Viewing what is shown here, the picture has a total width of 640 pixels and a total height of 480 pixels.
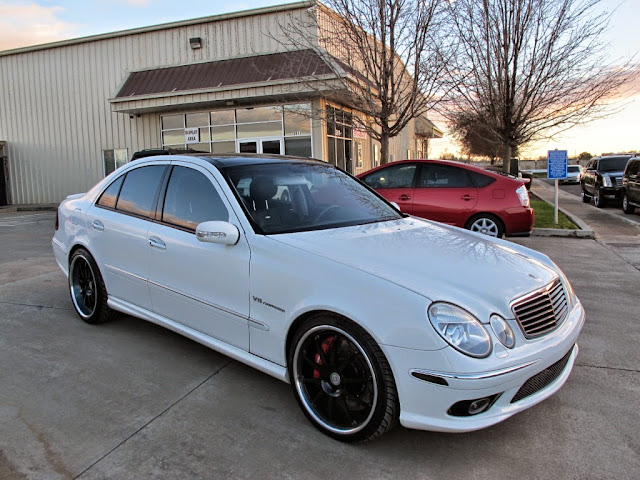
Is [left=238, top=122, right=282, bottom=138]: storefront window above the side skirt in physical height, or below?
above

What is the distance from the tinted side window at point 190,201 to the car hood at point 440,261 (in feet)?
2.07

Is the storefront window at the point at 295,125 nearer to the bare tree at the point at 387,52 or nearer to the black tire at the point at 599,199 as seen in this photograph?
the bare tree at the point at 387,52

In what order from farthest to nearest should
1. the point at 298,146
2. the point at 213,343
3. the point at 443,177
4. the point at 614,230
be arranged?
the point at 298,146 < the point at 614,230 < the point at 443,177 < the point at 213,343

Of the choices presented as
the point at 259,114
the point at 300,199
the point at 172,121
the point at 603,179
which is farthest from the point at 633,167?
the point at 172,121

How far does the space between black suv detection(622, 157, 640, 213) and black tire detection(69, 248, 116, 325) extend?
46.1 feet

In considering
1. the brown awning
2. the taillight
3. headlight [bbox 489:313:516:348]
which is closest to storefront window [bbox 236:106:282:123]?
the brown awning

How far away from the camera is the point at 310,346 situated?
2.82m

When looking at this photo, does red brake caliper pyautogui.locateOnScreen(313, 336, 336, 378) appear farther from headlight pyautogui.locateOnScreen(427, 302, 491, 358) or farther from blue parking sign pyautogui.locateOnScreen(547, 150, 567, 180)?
blue parking sign pyautogui.locateOnScreen(547, 150, 567, 180)

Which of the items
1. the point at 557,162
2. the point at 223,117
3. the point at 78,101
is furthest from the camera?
the point at 78,101

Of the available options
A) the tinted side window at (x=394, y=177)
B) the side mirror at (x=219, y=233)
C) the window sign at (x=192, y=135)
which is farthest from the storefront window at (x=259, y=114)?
the side mirror at (x=219, y=233)

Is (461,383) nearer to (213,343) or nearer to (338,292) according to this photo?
(338,292)

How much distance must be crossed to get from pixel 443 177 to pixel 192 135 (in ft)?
42.0

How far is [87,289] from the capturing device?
186 inches

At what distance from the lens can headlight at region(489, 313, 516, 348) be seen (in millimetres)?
2449
